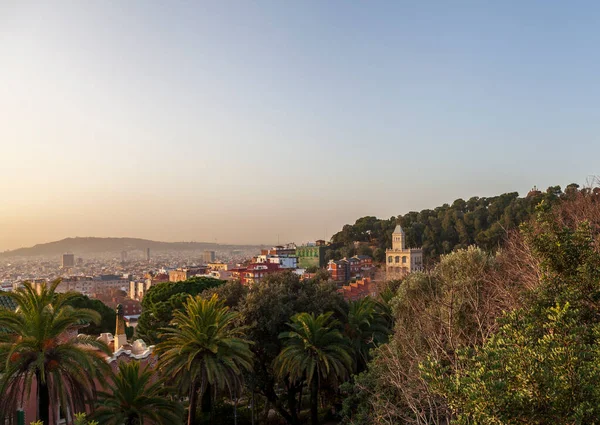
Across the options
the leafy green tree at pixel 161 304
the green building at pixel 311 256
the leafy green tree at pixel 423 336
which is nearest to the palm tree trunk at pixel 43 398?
the leafy green tree at pixel 423 336

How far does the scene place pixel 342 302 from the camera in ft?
73.2

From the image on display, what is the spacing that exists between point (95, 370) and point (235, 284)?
1207 centimetres

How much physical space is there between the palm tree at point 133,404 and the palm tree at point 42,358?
40.5 inches

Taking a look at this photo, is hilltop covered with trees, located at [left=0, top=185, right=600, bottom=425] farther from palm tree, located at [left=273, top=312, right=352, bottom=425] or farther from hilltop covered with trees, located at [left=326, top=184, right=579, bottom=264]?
hilltop covered with trees, located at [left=326, top=184, right=579, bottom=264]

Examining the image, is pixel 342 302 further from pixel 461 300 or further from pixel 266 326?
pixel 461 300

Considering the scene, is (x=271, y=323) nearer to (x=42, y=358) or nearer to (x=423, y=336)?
(x=423, y=336)

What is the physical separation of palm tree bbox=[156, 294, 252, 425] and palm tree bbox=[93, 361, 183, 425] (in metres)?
1.12

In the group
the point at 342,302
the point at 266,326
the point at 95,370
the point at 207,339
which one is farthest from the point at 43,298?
the point at 342,302

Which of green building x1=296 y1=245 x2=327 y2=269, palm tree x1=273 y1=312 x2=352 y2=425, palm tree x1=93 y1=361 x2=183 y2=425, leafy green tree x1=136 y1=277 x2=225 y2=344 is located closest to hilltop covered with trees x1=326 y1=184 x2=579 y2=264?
green building x1=296 y1=245 x2=327 y2=269

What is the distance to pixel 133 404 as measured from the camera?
13469mm

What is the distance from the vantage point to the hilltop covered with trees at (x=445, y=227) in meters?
60.0

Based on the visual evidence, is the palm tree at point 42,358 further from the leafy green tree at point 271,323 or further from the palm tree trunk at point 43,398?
the leafy green tree at point 271,323

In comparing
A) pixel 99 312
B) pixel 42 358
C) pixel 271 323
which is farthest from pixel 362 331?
pixel 99 312

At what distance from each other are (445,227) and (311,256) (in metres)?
29.7
